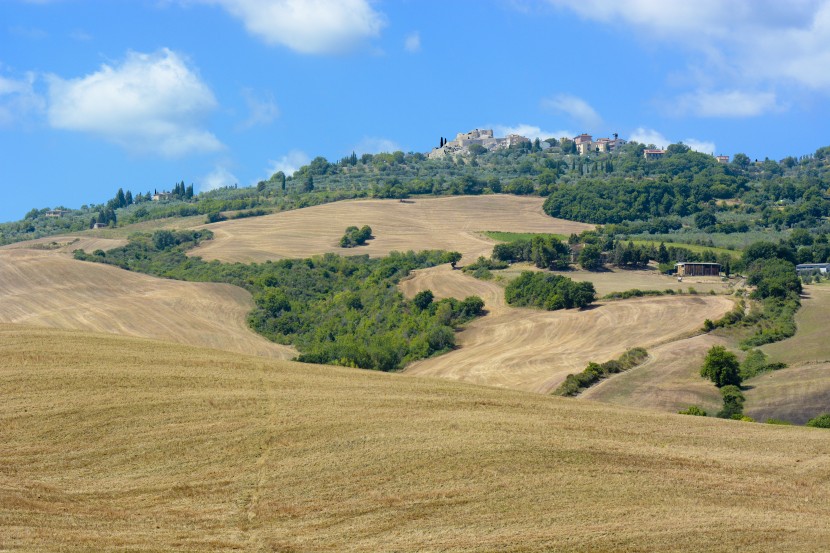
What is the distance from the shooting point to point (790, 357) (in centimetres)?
7706

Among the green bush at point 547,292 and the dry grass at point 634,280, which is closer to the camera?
the green bush at point 547,292

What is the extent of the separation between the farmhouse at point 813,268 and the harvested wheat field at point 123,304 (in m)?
62.6

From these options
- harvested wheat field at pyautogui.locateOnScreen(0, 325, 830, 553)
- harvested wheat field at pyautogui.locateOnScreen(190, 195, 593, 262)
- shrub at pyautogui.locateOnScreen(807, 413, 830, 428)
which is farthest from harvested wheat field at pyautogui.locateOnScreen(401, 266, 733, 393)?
harvested wheat field at pyautogui.locateOnScreen(190, 195, 593, 262)

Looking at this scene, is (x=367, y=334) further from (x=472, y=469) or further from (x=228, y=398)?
(x=472, y=469)

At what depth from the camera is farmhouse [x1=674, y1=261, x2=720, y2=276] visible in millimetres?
126081

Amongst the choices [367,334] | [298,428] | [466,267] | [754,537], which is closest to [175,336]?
[367,334]

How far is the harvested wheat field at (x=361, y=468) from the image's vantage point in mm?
33125

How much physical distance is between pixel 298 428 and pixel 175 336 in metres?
60.9

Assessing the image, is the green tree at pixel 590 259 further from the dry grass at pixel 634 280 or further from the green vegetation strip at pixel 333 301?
the green vegetation strip at pixel 333 301

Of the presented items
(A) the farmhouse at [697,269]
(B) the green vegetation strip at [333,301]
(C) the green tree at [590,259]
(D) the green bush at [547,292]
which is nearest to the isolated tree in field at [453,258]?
(B) the green vegetation strip at [333,301]

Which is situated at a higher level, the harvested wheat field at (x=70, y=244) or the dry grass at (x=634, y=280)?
the harvested wheat field at (x=70, y=244)

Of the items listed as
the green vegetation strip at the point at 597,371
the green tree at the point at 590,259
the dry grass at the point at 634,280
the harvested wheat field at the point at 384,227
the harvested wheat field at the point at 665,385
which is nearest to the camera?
the harvested wheat field at the point at 665,385

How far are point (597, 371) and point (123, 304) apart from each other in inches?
2190

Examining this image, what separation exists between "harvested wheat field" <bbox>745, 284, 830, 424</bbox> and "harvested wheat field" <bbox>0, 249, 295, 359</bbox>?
45442 mm
